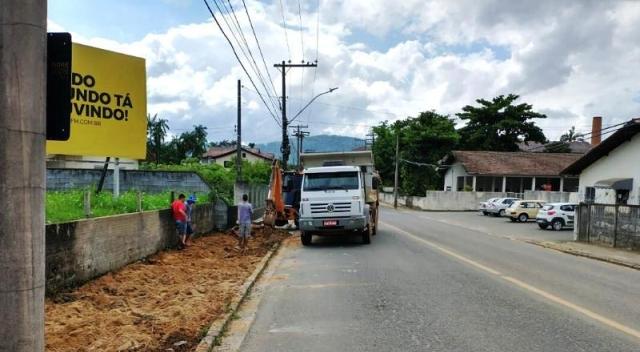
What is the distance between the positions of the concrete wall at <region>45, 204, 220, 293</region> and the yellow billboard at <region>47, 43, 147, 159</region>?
244 centimetres

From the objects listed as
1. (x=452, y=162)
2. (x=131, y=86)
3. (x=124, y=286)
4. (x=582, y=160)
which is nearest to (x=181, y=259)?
(x=124, y=286)

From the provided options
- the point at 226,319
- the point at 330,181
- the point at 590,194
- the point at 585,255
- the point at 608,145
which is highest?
the point at 608,145

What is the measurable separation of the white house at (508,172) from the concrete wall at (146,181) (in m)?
34.2

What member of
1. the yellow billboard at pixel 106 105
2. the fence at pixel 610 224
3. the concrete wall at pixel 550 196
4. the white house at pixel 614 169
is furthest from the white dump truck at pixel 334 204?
the concrete wall at pixel 550 196

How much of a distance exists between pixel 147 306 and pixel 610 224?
17398 millimetres

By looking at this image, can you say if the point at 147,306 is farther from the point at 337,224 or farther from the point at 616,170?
the point at 616,170

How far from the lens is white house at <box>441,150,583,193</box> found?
5414 centimetres

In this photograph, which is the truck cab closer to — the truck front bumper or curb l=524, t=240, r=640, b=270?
the truck front bumper

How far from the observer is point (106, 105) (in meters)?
15.2

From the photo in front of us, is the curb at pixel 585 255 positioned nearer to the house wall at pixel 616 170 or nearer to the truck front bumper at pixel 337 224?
the house wall at pixel 616 170

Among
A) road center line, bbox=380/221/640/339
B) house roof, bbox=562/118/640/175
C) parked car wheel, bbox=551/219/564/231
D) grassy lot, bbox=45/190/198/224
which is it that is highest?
house roof, bbox=562/118/640/175

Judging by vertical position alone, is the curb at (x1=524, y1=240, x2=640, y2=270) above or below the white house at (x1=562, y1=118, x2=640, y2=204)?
below

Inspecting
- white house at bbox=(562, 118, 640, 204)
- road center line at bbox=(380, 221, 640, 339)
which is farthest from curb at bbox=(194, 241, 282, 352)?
white house at bbox=(562, 118, 640, 204)

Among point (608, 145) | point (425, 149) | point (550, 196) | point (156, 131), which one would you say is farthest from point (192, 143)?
point (608, 145)
